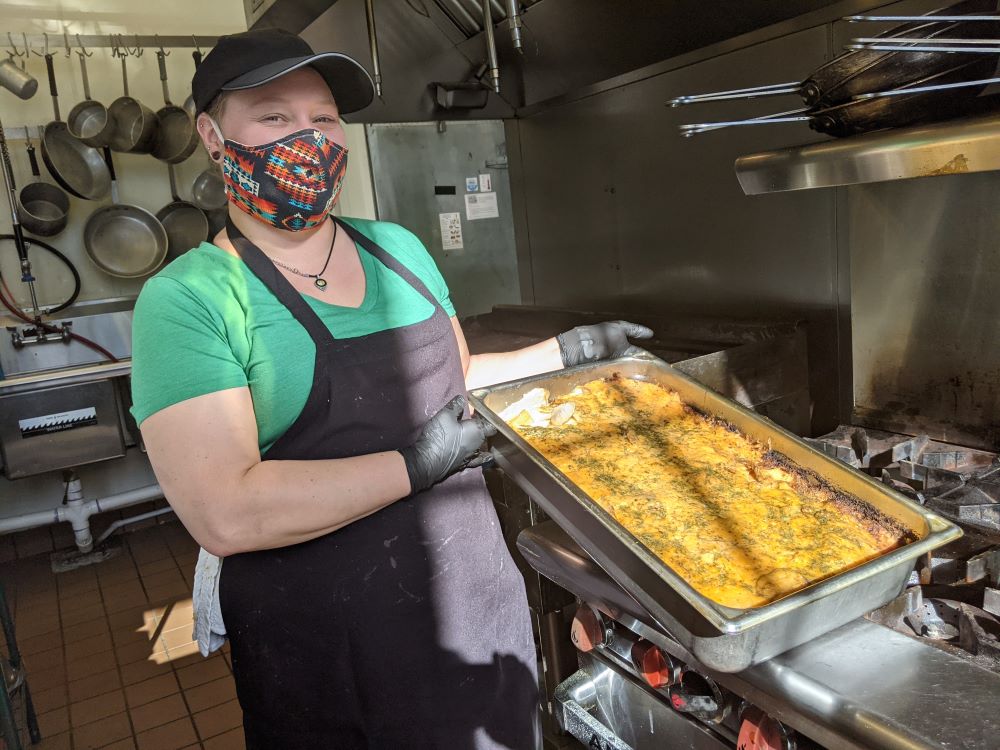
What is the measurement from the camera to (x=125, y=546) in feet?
15.3

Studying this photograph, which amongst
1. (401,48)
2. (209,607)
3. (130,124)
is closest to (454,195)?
(401,48)

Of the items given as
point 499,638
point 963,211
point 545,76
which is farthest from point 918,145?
point 545,76

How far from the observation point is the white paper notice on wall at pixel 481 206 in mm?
3852

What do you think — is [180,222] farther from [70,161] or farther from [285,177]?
[285,177]

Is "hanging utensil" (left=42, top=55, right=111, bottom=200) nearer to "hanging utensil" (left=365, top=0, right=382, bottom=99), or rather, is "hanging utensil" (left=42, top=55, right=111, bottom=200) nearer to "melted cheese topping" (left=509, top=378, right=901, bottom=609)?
"hanging utensil" (left=365, top=0, right=382, bottom=99)

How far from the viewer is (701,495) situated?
1.29 m

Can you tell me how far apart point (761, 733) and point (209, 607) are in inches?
39.7

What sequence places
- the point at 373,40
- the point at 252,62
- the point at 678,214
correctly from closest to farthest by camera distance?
the point at 252,62 → the point at 678,214 → the point at 373,40

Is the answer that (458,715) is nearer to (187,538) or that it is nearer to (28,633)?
(28,633)

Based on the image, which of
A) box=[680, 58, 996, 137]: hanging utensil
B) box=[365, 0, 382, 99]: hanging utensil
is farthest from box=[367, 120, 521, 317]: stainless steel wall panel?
box=[680, 58, 996, 137]: hanging utensil

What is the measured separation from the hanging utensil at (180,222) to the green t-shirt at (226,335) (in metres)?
3.89

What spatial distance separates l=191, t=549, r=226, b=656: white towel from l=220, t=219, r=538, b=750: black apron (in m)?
0.02

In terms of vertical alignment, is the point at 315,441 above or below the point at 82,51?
below

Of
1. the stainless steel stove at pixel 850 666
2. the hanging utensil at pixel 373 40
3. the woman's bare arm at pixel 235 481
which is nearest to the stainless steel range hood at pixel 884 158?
the stainless steel stove at pixel 850 666
